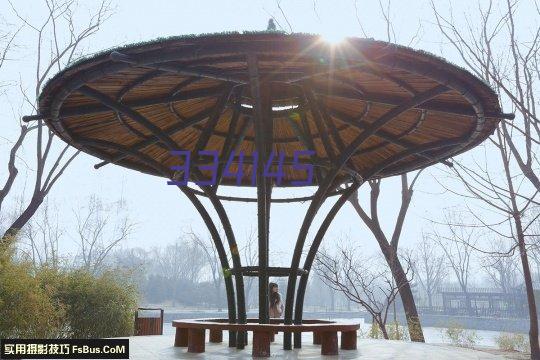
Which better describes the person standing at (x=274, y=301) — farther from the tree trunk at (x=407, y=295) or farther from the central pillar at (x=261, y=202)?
the tree trunk at (x=407, y=295)

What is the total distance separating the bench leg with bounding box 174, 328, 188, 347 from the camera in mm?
8336

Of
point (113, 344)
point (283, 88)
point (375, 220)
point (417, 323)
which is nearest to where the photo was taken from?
point (113, 344)

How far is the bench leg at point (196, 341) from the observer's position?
24.7ft

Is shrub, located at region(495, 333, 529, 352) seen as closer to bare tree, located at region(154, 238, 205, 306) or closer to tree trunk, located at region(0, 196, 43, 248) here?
tree trunk, located at region(0, 196, 43, 248)

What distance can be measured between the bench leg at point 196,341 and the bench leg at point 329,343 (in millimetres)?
1816

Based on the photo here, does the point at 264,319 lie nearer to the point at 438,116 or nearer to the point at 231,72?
the point at 231,72

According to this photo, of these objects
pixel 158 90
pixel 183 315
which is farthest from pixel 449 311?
pixel 158 90

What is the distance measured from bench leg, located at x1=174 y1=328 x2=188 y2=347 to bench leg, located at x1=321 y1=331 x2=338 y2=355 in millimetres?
2449

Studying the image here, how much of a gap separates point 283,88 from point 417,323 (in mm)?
12421

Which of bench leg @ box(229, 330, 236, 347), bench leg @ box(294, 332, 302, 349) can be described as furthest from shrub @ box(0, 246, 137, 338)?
bench leg @ box(294, 332, 302, 349)

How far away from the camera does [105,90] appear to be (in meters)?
7.14

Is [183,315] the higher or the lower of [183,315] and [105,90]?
the lower

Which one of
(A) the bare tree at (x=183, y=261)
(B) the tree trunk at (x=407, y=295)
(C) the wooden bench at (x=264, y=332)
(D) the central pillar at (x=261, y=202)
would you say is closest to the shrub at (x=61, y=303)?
(C) the wooden bench at (x=264, y=332)

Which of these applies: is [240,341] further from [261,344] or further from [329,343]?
[329,343]
